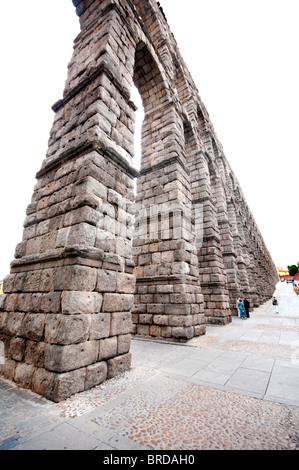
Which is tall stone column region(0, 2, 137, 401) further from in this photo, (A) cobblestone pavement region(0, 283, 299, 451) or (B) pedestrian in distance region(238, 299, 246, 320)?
(B) pedestrian in distance region(238, 299, 246, 320)

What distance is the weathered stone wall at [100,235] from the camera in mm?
2695

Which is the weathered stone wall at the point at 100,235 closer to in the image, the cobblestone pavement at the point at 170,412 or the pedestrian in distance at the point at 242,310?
the cobblestone pavement at the point at 170,412

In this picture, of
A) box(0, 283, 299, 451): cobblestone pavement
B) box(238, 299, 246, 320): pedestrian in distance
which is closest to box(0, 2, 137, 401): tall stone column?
box(0, 283, 299, 451): cobblestone pavement

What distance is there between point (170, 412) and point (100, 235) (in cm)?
231

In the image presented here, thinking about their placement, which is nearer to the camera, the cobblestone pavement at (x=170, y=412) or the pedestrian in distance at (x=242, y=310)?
the cobblestone pavement at (x=170, y=412)

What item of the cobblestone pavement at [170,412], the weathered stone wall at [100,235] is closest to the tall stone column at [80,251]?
the weathered stone wall at [100,235]

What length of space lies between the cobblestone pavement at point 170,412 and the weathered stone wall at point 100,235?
1.00 ft

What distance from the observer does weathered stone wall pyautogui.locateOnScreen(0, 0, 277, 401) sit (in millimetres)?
2695

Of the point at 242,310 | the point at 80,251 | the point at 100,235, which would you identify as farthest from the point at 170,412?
the point at 242,310

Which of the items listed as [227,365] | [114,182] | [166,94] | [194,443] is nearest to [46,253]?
[114,182]

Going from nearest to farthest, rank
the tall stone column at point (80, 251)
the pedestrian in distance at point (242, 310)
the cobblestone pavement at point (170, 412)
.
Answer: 1. the cobblestone pavement at point (170, 412)
2. the tall stone column at point (80, 251)
3. the pedestrian in distance at point (242, 310)

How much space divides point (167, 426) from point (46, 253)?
2536 mm

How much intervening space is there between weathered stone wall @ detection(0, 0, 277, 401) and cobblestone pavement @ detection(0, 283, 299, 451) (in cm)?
30
